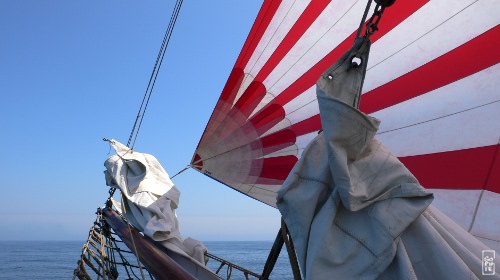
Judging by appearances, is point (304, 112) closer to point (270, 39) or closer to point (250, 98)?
point (250, 98)

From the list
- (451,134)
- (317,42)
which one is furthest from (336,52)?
(451,134)

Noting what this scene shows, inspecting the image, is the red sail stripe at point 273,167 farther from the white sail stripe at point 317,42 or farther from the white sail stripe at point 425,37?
the white sail stripe at point 425,37

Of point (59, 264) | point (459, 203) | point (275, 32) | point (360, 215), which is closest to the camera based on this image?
point (360, 215)

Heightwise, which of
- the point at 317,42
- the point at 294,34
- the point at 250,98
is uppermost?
the point at 294,34

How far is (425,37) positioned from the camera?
9.20 ft

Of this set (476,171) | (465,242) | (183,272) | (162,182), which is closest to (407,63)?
(476,171)

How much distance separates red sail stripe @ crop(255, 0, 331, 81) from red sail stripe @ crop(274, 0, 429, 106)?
271 mm

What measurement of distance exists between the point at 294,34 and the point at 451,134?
60.9 inches

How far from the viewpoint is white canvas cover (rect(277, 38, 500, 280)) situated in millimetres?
1213

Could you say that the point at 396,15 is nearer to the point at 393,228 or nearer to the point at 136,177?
the point at 393,228

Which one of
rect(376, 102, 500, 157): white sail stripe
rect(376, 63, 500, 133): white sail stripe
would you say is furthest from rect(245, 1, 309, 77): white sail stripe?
rect(376, 102, 500, 157): white sail stripe

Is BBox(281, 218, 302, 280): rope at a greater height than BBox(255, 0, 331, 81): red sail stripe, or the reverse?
BBox(255, 0, 331, 81): red sail stripe

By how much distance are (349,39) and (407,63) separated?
1.77 ft

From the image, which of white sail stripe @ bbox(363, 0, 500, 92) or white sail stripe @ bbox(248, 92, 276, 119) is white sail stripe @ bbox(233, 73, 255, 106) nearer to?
white sail stripe @ bbox(248, 92, 276, 119)
